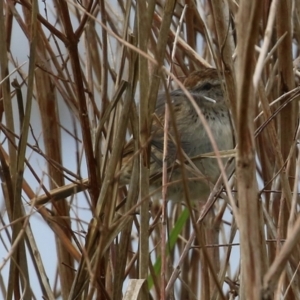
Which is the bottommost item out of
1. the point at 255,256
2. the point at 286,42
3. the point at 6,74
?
the point at 255,256

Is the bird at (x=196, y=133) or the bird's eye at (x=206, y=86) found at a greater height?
the bird's eye at (x=206, y=86)

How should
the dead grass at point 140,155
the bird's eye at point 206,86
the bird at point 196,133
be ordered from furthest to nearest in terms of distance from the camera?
the bird's eye at point 206,86 < the bird at point 196,133 < the dead grass at point 140,155

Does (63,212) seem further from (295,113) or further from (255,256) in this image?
(255,256)

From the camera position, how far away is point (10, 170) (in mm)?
1538

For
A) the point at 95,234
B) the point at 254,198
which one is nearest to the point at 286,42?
the point at 95,234

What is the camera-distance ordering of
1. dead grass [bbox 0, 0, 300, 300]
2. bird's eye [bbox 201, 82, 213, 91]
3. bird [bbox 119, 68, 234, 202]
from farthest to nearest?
bird's eye [bbox 201, 82, 213, 91]
bird [bbox 119, 68, 234, 202]
dead grass [bbox 0, 0, 300, 300]

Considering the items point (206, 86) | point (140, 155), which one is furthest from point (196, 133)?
point (140, 155)

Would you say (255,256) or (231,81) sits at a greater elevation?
(231,81)

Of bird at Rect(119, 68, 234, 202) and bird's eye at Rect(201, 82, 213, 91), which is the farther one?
bird's eye at Rect(201, 82, 213, 91)

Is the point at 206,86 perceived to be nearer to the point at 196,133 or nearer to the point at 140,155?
the point at 196,133

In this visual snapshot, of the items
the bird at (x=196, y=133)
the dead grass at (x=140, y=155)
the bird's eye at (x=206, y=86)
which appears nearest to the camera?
the dead grass at (x=140, y=155)

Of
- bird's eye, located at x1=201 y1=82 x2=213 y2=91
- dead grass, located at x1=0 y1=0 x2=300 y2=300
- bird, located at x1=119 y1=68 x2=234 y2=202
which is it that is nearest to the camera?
dead grass, located at x1=0 y1=0 x2=300 y2=300

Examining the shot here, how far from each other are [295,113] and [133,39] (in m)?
0.59

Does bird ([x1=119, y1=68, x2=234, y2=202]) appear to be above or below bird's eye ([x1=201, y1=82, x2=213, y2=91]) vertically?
below
